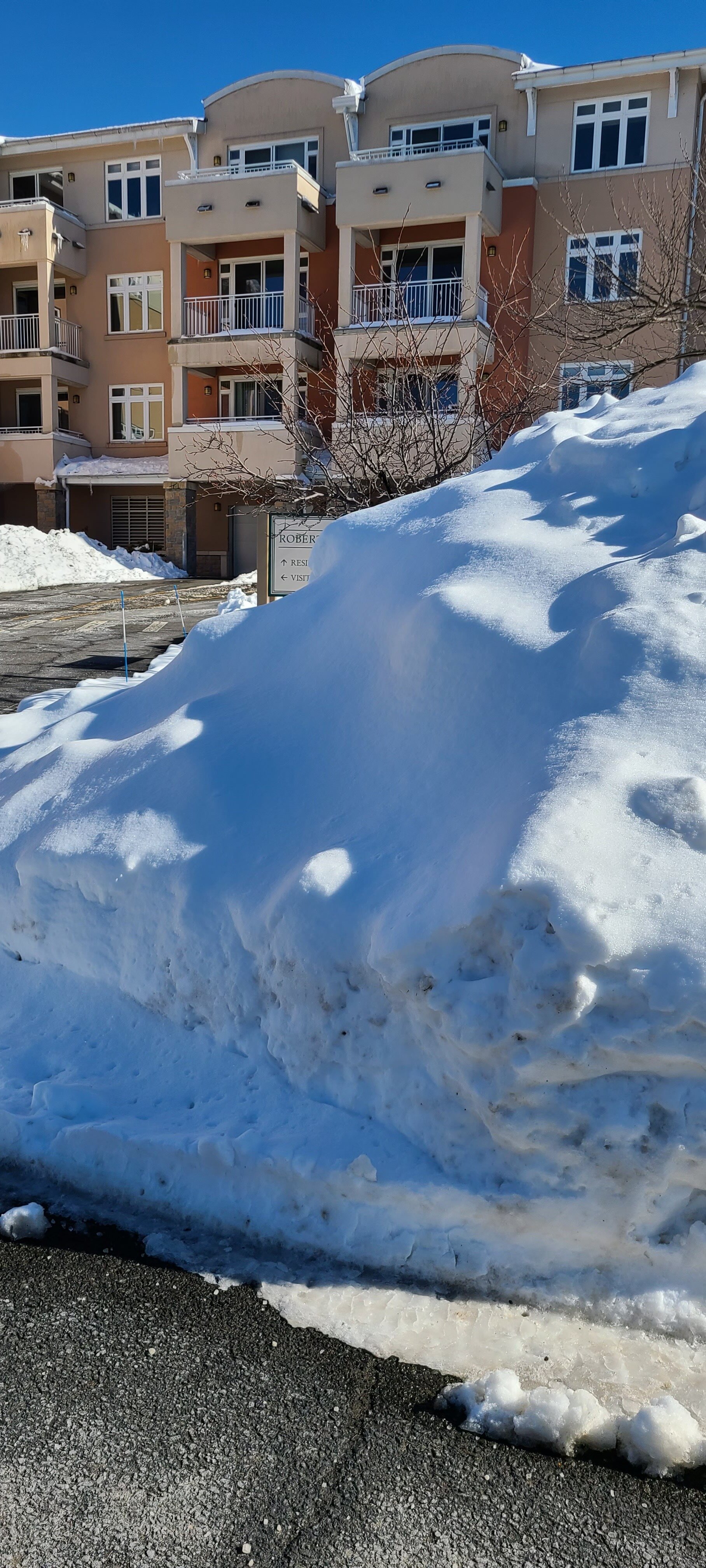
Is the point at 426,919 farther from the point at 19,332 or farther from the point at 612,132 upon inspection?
the point at 19,332

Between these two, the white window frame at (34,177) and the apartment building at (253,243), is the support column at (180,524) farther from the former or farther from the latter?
the white window frame at (34,177)

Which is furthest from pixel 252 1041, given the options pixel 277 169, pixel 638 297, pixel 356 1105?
pixel 277 169

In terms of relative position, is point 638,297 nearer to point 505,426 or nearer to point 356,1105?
point 505,426

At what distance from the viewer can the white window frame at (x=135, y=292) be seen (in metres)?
29.5

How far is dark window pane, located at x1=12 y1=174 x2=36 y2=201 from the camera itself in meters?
30.2

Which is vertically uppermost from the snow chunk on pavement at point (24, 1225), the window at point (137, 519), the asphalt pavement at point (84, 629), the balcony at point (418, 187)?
the balcony at point (418, 187)

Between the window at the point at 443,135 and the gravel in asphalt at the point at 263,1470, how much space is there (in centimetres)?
2769

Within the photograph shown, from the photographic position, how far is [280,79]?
26.5 meters

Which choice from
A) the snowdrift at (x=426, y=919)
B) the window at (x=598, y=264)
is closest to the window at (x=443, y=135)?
the window at (x=598, y=264)

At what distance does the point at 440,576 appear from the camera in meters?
4.10

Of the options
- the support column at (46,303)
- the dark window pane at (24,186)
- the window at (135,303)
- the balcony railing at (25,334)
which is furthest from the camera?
the dark window pane at (24,186)

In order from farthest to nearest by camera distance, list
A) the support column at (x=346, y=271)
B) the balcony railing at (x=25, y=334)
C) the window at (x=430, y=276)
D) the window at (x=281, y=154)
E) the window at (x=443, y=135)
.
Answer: the balcony railing at (x=25, y=334), the window at (x=281, y=154), the window at (x=443, y=135), the support column at (x=346, y=271), the window at (x=430, y=276)

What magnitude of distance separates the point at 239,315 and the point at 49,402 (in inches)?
231

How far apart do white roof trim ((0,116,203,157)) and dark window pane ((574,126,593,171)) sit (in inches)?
397
